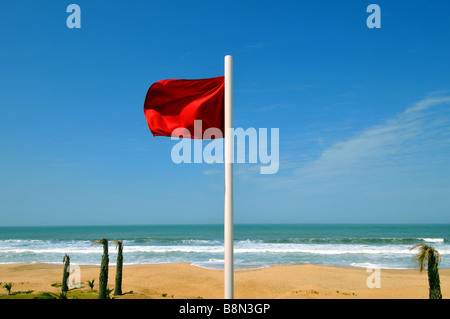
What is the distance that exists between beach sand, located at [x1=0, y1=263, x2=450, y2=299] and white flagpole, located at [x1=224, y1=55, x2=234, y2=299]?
10.4m

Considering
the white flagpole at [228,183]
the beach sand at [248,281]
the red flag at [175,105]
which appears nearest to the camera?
the white flagpole at [228,183]

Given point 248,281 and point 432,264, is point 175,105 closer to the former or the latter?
point 432,264

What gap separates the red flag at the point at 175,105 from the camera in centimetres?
549

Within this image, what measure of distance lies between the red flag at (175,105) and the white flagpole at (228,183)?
573mm

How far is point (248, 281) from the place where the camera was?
19219 millimetres

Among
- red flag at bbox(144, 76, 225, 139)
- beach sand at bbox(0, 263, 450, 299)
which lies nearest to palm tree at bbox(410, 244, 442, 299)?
beach sand at bbox(0, 263, 450, 299)

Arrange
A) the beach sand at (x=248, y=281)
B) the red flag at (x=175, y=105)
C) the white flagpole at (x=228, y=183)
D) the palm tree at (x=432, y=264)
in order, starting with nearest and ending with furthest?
1. the white flagpole at (x=228, y=183)
2. the red flag at (x=175, y=105)
3. the palm tree at (x=432, y=264)
4. the beach sand at (x=248, y=281)

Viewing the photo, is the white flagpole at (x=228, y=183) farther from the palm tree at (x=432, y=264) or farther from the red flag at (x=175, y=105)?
the palm tree at (x=432, y=264)

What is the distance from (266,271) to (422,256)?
598 inches

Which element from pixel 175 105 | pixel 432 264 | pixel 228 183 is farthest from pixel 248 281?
pixel 228 183

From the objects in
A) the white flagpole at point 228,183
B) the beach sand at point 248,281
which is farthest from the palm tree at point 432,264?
the white flagpole at point 228,183
